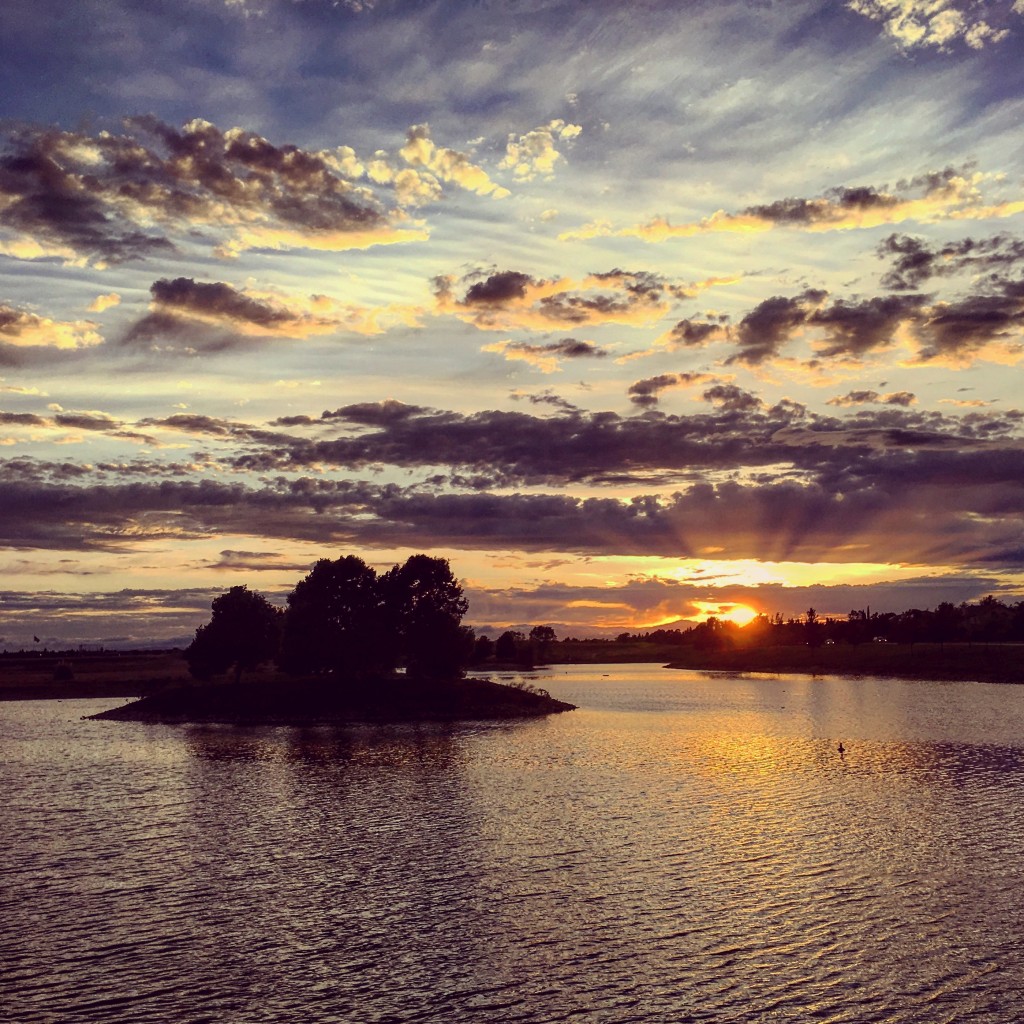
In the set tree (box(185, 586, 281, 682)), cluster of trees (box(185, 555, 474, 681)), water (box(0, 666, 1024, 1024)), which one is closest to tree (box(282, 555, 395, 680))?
cluster of trees (box(185, 555, 474, 681))

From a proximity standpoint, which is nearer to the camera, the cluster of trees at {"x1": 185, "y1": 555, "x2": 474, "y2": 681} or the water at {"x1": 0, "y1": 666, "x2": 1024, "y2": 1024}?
the water at {"x1": 0, "y1": 666, "x2": 1024, "y2": 1024}

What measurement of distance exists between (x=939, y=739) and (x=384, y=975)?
8597cm

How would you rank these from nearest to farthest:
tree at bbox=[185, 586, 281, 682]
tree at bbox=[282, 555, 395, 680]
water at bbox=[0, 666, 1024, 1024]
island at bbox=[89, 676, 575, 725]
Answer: water at bbox=[0, 666, 1024, 1024], island at bbox=[89, 676, 575, 725], tree at bbox=[282, 555, 395, 680], tree at bbox=[185, 586, 281, 682]

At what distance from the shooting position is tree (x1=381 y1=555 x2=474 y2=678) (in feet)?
514

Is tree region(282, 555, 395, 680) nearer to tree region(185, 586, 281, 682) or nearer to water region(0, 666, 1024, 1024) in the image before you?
tree region(185, 586, 281, 682)

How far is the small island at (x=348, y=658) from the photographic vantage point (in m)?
143

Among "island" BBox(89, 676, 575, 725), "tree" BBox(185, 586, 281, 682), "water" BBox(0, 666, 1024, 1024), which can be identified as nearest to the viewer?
"water" BBox(0, 666, 1024, 1024)

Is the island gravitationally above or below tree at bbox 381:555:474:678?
below

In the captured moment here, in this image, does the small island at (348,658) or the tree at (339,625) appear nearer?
the small island at (348,658)

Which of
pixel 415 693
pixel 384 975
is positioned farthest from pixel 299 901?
pixel 415 693

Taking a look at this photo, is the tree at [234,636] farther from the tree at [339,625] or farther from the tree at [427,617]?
the tree at [427,617]

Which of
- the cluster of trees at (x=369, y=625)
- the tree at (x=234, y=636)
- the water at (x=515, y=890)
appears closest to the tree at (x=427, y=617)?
the cluster of trees at (x=369, y=625)

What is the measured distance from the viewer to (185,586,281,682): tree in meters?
166

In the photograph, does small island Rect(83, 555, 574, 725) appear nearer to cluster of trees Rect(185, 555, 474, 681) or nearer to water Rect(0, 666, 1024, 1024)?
cluster of trees Rect(185, 555, 474, 681)
